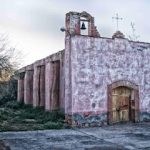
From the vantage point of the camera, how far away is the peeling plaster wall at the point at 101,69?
16.3 m

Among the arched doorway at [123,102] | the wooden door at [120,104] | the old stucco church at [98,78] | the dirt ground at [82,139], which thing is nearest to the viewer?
the dirt ground at [82,139]

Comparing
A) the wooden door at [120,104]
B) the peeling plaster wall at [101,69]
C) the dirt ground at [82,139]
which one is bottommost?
the dirt ground at [82,139]

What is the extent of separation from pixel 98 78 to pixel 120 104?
2.08m

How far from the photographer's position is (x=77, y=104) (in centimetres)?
1616

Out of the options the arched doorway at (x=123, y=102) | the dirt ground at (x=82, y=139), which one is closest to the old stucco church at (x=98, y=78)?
the arched doorway at (x=123, y=102)

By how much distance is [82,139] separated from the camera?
12.9 metres

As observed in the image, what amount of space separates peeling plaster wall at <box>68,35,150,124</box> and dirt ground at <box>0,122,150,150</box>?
1609 millimetres

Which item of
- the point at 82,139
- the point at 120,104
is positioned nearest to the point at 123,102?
the point at 120,104

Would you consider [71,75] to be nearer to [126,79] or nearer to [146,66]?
[126,79]

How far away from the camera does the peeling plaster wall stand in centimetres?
1628

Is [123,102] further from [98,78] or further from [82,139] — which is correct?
[82,139]

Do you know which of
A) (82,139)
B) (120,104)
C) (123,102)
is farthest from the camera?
(123,102)

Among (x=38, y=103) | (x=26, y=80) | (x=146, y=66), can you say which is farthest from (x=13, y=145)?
(x=26, y=80)

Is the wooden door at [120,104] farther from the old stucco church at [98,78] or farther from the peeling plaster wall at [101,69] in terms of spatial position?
the peeling plaster wall at [101,69]
